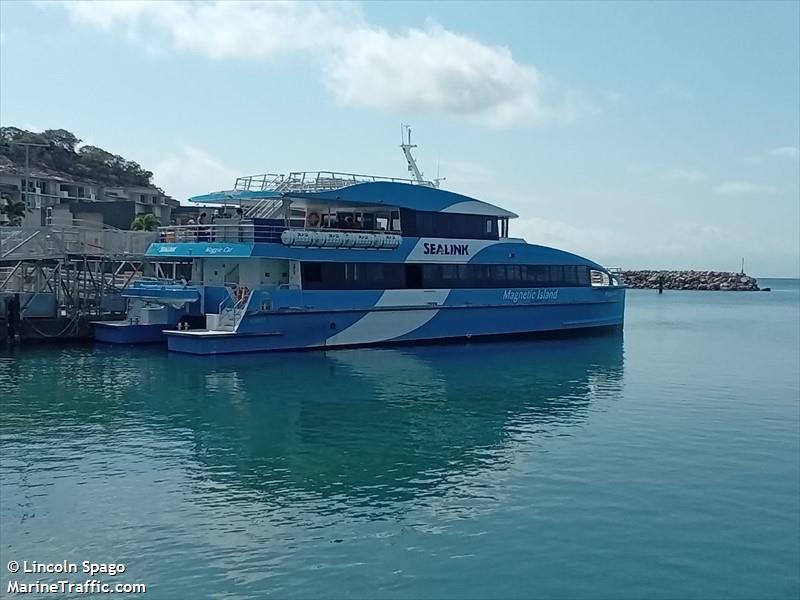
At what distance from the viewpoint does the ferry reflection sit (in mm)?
12031

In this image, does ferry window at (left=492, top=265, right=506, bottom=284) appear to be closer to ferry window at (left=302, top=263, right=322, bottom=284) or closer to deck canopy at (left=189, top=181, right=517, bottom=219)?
deck canopy at (left=189, top=181, right=517, bottom=219)

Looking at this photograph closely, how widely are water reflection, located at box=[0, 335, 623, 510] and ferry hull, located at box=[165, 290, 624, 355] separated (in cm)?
59

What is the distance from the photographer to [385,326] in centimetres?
2691

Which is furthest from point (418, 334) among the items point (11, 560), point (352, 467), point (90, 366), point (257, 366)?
point (11, 560)

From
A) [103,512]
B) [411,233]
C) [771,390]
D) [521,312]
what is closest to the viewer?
[103,512]

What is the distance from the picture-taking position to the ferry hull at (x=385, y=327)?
23.7 meters

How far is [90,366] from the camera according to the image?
2167 cm

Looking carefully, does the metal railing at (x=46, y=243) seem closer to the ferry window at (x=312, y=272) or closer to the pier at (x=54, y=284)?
the pier at (x=54, y=284)

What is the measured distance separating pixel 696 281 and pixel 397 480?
111 meters

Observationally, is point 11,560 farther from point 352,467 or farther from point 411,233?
point 411,233

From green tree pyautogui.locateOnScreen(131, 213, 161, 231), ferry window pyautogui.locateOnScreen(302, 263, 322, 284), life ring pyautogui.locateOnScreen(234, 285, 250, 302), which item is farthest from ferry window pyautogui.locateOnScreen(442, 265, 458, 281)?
green tree pyautogui.locateOnScreen(131, 213, 161, 231)

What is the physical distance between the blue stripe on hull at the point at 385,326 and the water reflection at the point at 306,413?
59cm

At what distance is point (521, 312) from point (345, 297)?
8560 millimetres

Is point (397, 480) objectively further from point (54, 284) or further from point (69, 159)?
point (69, 159)
